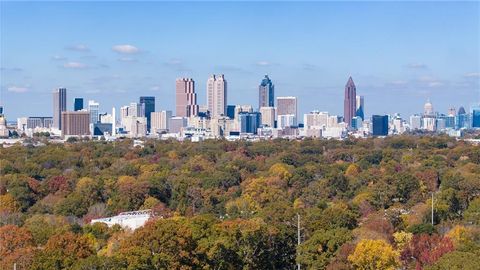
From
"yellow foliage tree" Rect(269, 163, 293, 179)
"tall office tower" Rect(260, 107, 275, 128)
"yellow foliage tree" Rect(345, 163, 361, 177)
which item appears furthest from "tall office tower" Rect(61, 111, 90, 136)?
"yellow foliage tree" Rect(269, 163, 293, 179)

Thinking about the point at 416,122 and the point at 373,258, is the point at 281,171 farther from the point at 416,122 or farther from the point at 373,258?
the point at 416,122

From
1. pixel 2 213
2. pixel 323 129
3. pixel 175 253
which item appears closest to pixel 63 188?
pixel 2 213

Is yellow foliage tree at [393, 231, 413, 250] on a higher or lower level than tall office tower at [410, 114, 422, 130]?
lower

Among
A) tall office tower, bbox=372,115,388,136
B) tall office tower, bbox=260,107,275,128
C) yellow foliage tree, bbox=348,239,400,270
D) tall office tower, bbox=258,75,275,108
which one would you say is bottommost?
yellow foliage tree, bbox=348,239,400,270

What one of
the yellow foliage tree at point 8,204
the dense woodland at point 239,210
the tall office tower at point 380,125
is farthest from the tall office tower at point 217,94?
the yellow foliage tree at point 8,204

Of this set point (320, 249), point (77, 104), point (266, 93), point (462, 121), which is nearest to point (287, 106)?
point (266, 93)

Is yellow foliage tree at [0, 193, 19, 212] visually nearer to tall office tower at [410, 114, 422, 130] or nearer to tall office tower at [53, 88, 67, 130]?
tall office tower at [53, 88, 67, 130]

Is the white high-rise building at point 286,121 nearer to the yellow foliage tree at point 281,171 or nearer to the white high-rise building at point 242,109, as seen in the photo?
the white high-rise building at point 242,109
